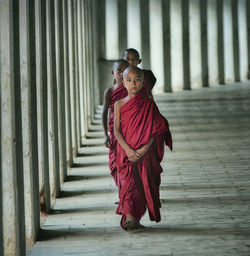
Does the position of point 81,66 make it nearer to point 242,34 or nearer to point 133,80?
point 133,80

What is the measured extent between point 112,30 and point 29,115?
14775 mm

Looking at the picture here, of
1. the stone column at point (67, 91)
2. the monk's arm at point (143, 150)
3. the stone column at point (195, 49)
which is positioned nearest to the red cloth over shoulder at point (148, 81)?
the monk's arm at point (143, 150)

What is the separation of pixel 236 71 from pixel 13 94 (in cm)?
1875

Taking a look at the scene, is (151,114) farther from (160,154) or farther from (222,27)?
(222,27)

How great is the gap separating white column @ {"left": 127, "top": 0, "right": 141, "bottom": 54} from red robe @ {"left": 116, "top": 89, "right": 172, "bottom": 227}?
14679 mm

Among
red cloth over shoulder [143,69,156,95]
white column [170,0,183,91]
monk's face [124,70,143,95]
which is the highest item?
white column [170,0,183,91]

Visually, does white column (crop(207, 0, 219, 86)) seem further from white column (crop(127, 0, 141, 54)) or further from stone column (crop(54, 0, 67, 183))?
stone column (crop(54, 0, 67, 183))

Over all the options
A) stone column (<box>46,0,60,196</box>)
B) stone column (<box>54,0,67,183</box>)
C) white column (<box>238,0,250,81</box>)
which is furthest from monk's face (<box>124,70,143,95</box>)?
white column (<box>238,0,250,81</box>)

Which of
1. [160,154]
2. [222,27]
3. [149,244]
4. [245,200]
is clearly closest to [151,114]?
[160,154]

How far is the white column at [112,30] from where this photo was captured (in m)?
19.6

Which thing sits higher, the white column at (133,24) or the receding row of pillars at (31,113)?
the white column at (133,24)

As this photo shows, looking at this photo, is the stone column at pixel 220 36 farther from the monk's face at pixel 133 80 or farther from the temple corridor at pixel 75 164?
the monk's face at pixel 133 80

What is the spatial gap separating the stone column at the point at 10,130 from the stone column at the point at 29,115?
0.49 meters

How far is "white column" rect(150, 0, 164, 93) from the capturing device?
66.7 ft
